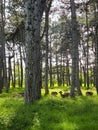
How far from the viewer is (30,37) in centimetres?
1162

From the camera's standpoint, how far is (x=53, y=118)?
893 centimetres

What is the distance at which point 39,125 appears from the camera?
8.02 metres

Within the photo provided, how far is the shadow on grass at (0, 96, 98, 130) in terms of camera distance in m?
7.83

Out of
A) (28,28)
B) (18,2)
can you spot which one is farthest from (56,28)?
(28,28)

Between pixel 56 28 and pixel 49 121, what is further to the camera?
pixel 56 28

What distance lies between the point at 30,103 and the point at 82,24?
26.9m

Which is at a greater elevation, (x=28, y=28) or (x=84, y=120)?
(x=28, y=28)

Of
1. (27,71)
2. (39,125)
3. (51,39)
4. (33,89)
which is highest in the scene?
(51,39)

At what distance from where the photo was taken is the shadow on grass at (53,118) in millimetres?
7828

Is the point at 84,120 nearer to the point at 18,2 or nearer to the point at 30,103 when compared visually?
the point at 30,103

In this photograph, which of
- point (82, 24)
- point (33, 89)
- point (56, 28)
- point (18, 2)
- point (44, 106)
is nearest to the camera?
point (44, 106)

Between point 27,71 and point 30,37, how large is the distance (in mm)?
1420

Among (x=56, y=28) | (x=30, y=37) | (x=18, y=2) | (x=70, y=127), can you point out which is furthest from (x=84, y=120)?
(x=56, y=28)

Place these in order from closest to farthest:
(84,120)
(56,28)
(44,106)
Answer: (84,120), (44,106), (56,28)
